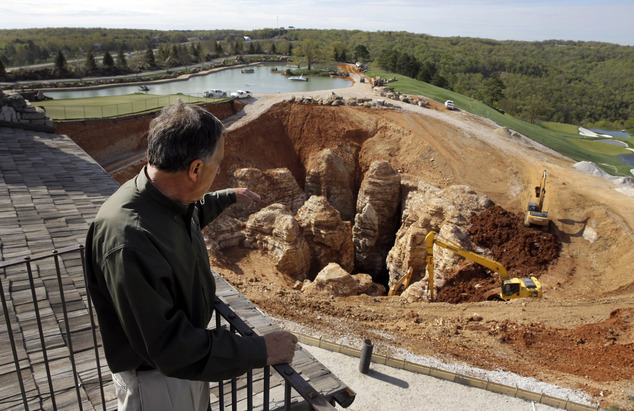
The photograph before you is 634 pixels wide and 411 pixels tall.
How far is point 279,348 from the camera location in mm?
2406

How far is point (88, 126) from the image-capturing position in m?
24.2

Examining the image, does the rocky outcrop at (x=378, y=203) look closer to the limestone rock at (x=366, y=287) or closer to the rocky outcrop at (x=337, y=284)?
the limestone rock at (x=366, y=287)

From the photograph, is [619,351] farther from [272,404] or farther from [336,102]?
[336,102]

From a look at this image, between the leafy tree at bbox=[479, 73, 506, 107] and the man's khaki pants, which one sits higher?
the leafy tree at bbox=[479, 73, 506, 107]

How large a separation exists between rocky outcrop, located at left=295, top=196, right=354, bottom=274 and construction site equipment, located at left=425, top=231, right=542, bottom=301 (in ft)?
14.7

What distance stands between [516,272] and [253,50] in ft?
293

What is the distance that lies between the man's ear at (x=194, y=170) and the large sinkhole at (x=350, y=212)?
38.0 ft

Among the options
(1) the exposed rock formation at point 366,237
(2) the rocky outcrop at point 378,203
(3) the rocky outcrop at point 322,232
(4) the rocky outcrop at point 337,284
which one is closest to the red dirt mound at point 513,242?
(4) the rocky outcrop at point 337,284

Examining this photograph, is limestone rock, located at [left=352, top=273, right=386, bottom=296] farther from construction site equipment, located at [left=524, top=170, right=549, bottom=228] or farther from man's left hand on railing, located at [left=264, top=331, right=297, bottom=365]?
man's left hand on railing, located at [left=264, top=331, right=297, bottom=365]

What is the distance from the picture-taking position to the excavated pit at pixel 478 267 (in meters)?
9.74

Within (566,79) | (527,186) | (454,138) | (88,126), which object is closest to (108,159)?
(88,126)

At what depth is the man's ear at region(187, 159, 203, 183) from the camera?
2428 mm

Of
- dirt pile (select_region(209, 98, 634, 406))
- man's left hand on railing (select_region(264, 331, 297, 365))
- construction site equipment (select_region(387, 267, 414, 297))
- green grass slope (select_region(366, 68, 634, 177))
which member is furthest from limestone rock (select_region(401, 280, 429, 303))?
green grass slope (select_region(366, 68, 634, 177))

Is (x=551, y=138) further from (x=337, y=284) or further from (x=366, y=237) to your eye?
(x=337, y=284)
